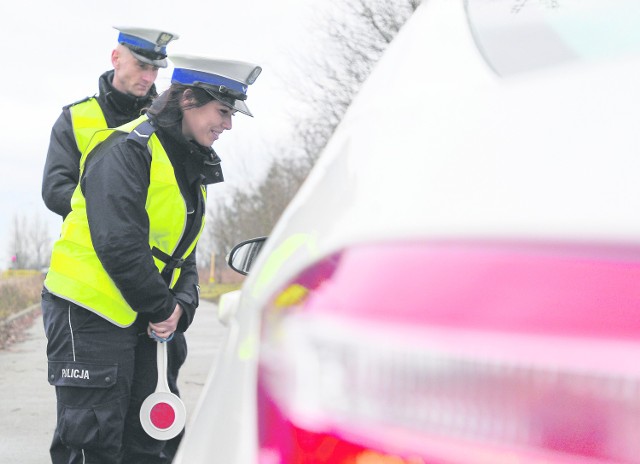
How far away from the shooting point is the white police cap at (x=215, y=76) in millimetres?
3803

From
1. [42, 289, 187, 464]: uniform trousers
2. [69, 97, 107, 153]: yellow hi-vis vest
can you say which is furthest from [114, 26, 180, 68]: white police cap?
[42, 289, 187, 464]: uniform trousers

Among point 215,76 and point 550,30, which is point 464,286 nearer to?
point 550,30

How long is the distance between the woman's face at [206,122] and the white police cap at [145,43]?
2.57 feet

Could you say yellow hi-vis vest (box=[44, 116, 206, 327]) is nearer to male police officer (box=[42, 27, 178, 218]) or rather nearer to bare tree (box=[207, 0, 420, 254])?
male police officer (box=[42, 27, 178, 218])

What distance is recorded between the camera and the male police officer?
176 inches

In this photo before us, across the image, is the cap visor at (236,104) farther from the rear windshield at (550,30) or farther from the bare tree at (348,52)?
the bare tree at (348,52)

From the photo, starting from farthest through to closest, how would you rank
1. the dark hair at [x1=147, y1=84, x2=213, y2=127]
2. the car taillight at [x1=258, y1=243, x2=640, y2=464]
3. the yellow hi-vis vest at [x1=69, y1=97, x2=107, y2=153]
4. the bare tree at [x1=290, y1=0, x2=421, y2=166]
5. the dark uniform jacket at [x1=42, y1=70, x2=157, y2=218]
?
1. the bare tree at [x1=290, y1=0, x2=421, y2=166]
2. the yellow hi-vis vest at [x1=69, y1=97, x2=107, y2=153]
3. the dark uniform jacket at [x1=42, y1=70, x2=157, y2=218]
4. the dark hair at [x1=147, y1=84, x2=213, y2=127]
5. the car taillight at [x1=258, y1=243, x2=640, y2=464]

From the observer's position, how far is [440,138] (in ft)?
3.49

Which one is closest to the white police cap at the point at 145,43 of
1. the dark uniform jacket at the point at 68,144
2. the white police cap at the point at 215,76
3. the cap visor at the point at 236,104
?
the dark uniform jacket at the point at 68,144

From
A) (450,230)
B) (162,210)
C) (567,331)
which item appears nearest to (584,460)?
(567,331)

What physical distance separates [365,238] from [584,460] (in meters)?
0.29

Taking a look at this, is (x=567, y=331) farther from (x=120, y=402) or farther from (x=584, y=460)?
(x=120, y=402)

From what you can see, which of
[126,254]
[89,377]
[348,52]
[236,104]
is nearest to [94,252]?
[126,254]

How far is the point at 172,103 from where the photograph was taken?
377 cm
